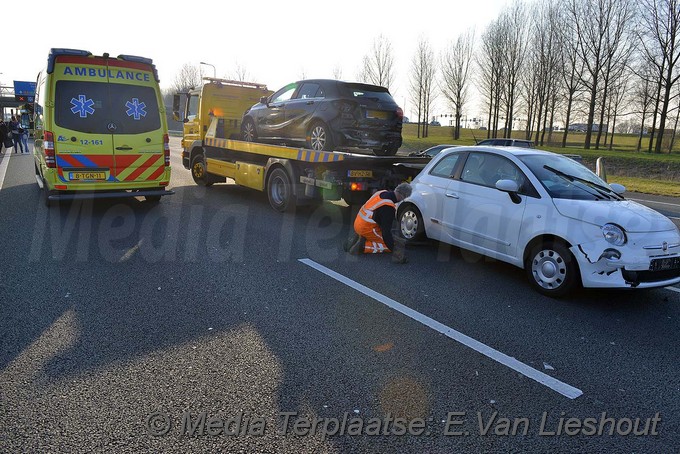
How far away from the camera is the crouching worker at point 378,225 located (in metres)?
6.44

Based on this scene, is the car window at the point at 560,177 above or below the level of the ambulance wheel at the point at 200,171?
above

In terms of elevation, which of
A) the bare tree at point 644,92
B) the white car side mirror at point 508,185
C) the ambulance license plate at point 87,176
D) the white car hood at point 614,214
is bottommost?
the ambulance license plate at point 87,176

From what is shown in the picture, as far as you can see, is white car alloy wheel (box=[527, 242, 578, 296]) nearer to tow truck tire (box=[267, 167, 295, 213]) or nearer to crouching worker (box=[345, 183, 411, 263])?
crouching worker (box=[345, 183, 411, 263])

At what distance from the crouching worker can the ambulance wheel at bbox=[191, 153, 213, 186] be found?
7228 mm

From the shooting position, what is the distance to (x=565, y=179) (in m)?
5.77

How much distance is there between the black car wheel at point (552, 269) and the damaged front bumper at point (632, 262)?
0.11 meters

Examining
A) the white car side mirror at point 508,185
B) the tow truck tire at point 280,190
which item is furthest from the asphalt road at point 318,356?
the tow truck tire at point 280,190

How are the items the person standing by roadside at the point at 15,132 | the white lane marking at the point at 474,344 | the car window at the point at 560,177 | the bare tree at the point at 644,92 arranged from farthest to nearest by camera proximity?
the bare tree at the point at 644,92 < the person standing by roadside at the point at 15,132 < the car window at the point at 560,177 < the white lane marking at the point at 474,344

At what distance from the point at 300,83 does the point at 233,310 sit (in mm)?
6567

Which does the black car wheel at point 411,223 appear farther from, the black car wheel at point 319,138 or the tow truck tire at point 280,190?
the tow truck tire at point 280,190

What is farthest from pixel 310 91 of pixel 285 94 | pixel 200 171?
pixel 200 171

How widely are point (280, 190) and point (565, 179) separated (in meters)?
5.60

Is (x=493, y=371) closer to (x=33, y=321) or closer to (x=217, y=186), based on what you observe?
(x=33, y=321)

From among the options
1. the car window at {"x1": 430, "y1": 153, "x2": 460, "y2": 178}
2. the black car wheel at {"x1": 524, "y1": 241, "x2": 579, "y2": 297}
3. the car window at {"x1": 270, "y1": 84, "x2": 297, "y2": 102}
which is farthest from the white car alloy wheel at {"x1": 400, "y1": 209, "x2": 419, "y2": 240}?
A: the car window at {"x1": 270, "y1": 84, "x2": 297, "y2": 102}
